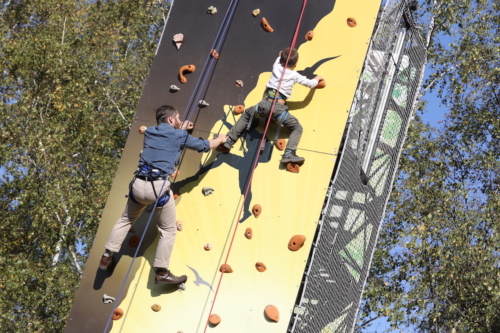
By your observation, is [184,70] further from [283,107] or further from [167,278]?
[167,278]

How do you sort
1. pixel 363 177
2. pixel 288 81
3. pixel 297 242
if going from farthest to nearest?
pixel 363 177 < pixel 288 81 < pixel 297 242

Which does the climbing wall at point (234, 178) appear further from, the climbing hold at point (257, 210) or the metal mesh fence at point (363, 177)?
the metal mesh fence at point (363, 177)

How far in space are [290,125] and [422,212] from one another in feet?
29.4

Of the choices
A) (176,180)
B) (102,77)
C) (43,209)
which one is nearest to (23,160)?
(43,209)

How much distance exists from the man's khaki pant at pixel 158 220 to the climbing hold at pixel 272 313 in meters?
0.93

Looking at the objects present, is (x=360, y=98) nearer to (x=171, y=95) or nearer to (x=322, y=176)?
(x=322, y=176)

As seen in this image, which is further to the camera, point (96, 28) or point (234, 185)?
point (96, 28)

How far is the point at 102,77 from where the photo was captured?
16.6 meters

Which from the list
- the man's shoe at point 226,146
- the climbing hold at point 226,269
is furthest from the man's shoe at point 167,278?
the man's shoe at point 226,146

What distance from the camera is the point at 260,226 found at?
249 inches

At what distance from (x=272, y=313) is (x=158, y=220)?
1245 mm

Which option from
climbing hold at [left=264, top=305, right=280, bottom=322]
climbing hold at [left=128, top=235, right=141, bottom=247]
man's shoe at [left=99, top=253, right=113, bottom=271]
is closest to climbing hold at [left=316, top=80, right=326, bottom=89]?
climbing hold at [left=264, top=305, right=280, bottom=322]

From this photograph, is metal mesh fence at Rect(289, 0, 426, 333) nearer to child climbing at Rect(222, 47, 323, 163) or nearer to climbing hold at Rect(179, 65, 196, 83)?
child climbing at Rect(222, 47, 323, 163)

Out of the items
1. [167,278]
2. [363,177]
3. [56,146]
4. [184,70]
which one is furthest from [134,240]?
[56,146]
